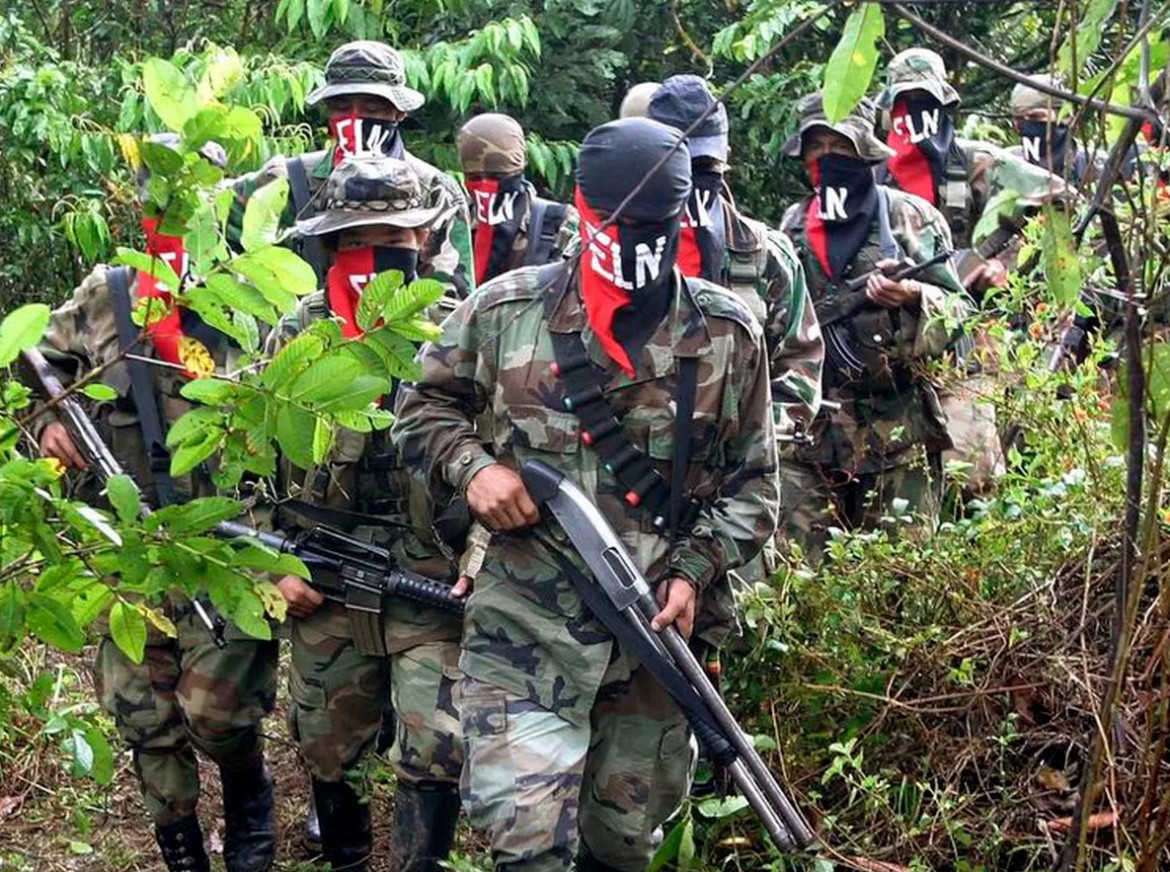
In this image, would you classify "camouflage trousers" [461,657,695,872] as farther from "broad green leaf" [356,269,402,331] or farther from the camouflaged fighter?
"broad green leaf" [356,269,402,331]

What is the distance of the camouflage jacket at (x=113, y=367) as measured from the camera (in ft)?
18.4

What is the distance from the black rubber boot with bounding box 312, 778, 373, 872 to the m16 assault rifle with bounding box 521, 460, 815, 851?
155cm

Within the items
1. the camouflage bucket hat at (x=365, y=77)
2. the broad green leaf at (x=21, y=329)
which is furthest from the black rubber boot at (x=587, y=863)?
the camouflage bucket hat at (x=365, y=77)

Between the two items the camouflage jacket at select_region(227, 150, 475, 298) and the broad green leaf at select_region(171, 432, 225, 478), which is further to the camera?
the camouflage jacket at select_region(227, 150, 475, 298)

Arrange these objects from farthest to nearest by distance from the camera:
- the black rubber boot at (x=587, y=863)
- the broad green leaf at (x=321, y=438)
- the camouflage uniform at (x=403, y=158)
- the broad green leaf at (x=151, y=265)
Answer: the camouflage uniform at (x=403, y=158), the black rubber boot at (x=587, y=863), the broad green leaf at (x=321, y=438), the broad green leaf at (x=151, y=265)

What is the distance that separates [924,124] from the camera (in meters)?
8.59

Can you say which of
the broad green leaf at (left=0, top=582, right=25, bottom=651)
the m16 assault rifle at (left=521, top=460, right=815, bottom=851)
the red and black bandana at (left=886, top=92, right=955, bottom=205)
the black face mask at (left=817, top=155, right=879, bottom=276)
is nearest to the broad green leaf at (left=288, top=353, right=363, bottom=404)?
the broad green leaf at (left=0, top=582, right=25, bottom=651)

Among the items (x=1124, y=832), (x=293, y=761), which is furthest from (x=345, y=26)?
(x=1124, y=832)

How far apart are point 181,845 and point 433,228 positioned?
6.46 ft

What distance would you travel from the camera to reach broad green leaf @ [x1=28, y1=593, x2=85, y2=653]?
2.93m

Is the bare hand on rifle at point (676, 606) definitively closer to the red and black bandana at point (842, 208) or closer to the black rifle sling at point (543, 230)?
the red and black bandana at point (842, 208)

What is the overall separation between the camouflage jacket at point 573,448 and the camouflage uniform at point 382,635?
1.95ft

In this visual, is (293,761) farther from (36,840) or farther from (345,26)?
(345,26)

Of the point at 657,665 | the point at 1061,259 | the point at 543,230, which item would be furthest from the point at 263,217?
the point at 543,230
